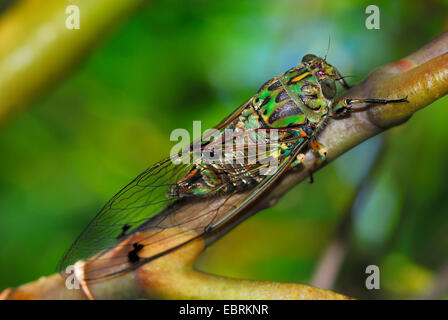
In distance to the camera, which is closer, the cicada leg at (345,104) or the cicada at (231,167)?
the cicada leg at (345,104)

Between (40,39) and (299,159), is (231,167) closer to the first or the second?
(299,159)

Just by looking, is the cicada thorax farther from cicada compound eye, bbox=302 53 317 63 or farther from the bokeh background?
the bokeh background

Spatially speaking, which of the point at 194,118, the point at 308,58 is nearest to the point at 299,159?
the point at 308,58

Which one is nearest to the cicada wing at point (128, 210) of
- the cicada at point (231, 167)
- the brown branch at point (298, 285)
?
the cicada at point (231, 167)

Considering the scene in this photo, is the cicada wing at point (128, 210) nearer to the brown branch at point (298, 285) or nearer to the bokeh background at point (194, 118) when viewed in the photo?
the brown branch at point (298, 285)

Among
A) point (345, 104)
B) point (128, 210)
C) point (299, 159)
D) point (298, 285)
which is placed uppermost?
point (345, 104)

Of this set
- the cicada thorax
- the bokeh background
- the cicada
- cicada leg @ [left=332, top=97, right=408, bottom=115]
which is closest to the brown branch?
cicada leg @ [left=332, top=97, right=408, bottom=115]
